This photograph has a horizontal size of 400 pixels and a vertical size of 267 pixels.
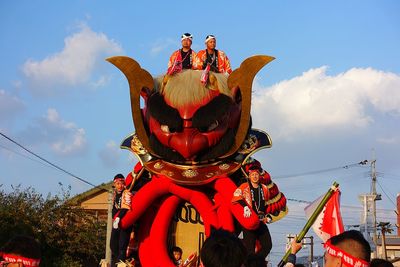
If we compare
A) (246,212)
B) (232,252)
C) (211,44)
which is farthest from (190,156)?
(232,252)

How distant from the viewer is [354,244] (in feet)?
11.6

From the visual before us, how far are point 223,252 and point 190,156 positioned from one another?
7.05m

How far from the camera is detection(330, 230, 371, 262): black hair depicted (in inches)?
139

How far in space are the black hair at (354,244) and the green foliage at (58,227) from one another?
16.6 metres

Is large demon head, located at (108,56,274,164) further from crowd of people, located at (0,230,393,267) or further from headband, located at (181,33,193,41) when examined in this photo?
crowd of people, located at (0,230,393,267)

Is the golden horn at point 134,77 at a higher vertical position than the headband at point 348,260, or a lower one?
higher

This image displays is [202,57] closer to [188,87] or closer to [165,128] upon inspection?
[188,87]

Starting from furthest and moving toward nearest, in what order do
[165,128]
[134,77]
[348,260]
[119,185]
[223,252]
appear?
[119,185], [134,77], [165,128], [348,260], [223,252]

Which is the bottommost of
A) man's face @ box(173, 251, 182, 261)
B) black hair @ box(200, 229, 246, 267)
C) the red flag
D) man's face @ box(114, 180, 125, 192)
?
black hair @ box(200, 229, 246, 267)

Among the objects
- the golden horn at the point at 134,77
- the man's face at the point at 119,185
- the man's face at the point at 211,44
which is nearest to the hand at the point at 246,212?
the golden horn at the point at 134,77

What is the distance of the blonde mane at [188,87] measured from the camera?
32.8ft

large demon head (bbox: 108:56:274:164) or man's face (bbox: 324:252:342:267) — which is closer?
man's face (bbox: 324:252:342:267)

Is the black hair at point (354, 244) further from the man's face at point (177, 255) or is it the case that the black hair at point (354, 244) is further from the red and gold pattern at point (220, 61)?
the red and gold pattern at point (220, 61)

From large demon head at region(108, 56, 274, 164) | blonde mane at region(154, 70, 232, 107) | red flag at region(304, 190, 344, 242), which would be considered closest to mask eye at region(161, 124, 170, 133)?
large demon head at region(108, 56, 274, 164)
